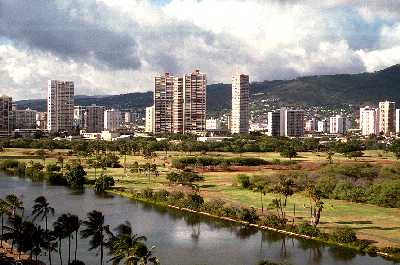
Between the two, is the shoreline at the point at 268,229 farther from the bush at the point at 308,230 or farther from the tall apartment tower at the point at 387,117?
the tall apartment tower at the point at 387,117

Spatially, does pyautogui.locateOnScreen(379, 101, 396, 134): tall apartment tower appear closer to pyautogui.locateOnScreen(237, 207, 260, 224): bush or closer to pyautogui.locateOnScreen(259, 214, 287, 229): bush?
pyautogui.locateOnScreen(237, 207, 260, 224): bush

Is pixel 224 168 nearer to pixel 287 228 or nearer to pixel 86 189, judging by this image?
pixel 86 189

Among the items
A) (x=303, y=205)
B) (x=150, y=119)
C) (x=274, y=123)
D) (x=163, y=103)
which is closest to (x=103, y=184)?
(x=303, y=205)

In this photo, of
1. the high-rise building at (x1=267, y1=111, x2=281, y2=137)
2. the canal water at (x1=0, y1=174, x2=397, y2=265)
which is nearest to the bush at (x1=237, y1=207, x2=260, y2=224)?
the canal water at (x1=0, y1=174, x2=397, y2=265)

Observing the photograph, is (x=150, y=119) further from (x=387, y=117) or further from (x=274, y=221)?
(x=274, y=221)

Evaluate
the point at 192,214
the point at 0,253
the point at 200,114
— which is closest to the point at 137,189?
the point at 192,214

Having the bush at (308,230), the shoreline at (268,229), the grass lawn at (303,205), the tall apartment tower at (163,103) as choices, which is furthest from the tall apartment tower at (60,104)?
the bush at (308,230)
